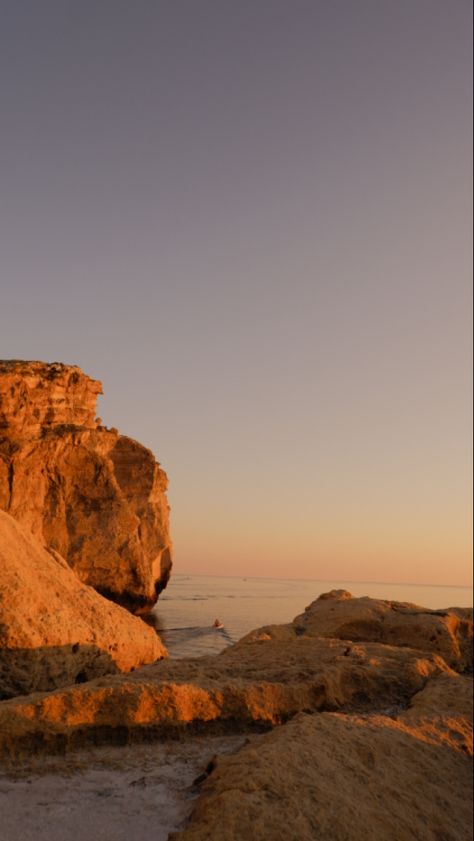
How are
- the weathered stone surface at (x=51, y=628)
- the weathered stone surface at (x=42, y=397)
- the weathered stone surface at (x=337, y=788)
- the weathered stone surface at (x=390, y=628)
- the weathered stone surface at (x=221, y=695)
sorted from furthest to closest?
1. the weathered stone surface at (x=42, y=397)
2. the weathered stone surface at (x=390, y=628)
3. the weathered stone surface at (x=51, y=628)
4. the weathered stone surface at (x=221, y=695)
5. the weathered stone surface at (x=337, y=788)

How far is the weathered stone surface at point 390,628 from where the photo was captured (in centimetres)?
1438

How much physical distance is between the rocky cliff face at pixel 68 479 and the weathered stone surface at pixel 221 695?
57.2 feet

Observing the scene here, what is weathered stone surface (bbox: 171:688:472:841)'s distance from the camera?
4.32m

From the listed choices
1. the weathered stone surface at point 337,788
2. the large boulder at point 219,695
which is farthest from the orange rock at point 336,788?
the large boulder at point 219,695

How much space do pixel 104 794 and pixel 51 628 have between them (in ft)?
15.0

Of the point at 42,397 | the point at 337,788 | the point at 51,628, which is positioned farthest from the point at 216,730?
the point at 42,397

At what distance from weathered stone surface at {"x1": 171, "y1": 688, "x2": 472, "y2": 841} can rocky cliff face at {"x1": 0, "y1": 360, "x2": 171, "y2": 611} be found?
20829 mm

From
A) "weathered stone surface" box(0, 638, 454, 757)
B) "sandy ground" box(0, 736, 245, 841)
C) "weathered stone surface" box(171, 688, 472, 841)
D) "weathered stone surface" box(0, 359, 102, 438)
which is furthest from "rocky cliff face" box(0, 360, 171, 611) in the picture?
"weathered stone surface" box(171, 688, 472, 841)

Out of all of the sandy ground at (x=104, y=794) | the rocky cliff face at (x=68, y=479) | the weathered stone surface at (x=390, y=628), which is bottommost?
the weathered stone surface at (x=390, y=628)

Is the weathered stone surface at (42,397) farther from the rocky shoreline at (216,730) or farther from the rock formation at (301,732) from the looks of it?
the rock formation at (301,732)

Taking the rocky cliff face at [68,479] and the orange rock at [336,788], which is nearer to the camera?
the orange rock at [336,788]

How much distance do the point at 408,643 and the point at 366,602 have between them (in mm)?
1851

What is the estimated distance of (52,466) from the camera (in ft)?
88.3

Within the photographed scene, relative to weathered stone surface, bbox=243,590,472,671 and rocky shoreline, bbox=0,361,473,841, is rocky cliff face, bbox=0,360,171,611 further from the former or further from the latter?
weathered stone surface, bbox=243,590,472,671
